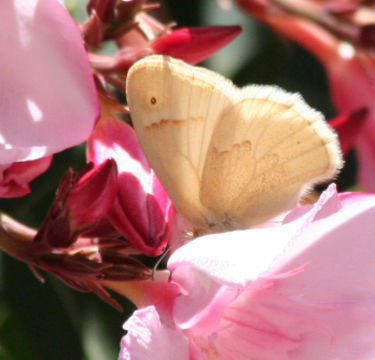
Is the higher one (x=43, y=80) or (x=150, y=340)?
(x=43, y=80)

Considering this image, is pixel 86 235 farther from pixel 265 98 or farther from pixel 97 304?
pixel 97 304

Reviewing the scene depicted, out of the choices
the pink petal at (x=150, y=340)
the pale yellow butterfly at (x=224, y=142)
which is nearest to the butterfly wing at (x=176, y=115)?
the pale yellow butterfly at (x=224, y=142)

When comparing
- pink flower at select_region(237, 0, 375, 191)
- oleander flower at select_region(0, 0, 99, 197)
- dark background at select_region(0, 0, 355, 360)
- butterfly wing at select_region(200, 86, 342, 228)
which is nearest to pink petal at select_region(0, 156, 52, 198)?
oleander flower at select_region(0, 0, 99, 197)

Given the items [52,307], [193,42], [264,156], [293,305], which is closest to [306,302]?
[293,305]

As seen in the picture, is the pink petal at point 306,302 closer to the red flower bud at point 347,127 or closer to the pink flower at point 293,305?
the pink flower at point 293,305

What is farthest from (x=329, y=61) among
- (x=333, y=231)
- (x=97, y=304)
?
(x=333, y=231)

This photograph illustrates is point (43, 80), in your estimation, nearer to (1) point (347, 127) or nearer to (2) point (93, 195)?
(2) point (93, 195)
